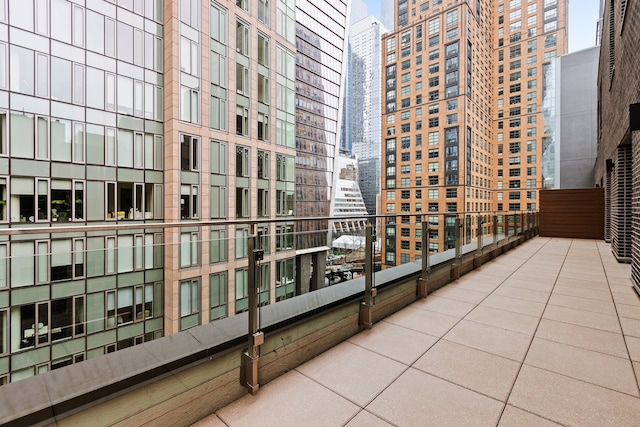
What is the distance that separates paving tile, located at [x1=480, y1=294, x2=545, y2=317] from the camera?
3.46m

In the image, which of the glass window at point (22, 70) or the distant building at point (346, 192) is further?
the distant building at point (346, 192)

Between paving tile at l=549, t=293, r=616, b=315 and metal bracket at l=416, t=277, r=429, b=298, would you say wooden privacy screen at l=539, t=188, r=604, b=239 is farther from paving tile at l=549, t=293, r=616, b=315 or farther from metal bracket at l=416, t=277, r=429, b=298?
metal bracket at l=416, t=277, r=429, b=298

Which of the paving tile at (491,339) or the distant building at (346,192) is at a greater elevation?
the distant building at (346,192)

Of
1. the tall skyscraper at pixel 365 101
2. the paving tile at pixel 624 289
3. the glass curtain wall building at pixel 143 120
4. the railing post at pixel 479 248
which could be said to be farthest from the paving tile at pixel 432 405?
the tall skyscraper at pixel 365 101

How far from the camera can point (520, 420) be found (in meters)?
1.77

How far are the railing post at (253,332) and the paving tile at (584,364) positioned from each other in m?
2.01

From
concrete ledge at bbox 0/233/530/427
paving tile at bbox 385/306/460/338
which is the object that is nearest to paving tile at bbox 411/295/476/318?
paving tile at bbox 385/306/460/338

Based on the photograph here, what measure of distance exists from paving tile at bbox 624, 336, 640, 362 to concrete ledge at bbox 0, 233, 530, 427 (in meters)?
2.18

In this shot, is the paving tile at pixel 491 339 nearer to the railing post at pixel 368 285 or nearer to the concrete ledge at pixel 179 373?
the railing post at pixel 368 285

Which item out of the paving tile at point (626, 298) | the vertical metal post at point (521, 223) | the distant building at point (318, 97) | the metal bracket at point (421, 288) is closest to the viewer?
the paving tile at point (626, 298)

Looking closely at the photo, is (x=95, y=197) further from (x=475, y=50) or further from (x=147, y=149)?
(x=475, y=50)

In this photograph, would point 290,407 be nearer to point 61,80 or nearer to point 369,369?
point 369,369

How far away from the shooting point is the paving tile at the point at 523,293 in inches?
154

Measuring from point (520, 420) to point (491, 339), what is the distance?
1064 millimetres
